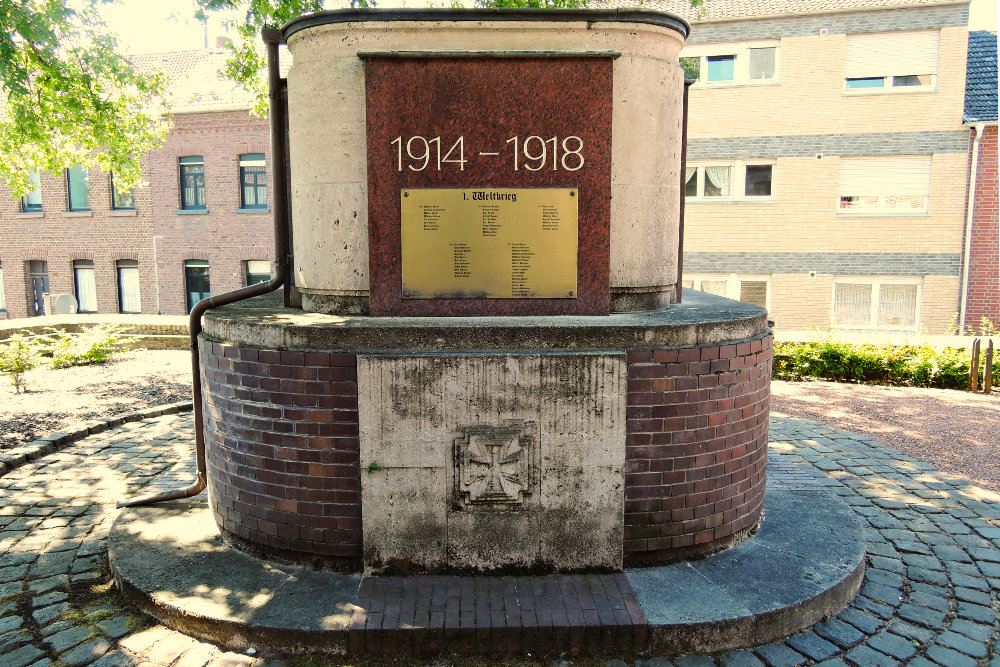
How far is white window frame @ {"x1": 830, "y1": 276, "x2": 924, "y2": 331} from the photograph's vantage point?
17766mm

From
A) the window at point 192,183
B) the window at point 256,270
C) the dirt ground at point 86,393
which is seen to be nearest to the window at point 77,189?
the window at point 192,183

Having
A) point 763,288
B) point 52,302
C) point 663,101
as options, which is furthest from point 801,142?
point 52,302

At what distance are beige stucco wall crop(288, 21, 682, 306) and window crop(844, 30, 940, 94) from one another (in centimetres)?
1600

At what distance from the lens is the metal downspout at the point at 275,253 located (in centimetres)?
477

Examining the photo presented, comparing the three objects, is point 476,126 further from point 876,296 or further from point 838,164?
point 876,296

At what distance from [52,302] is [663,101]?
A: 83.0 ft

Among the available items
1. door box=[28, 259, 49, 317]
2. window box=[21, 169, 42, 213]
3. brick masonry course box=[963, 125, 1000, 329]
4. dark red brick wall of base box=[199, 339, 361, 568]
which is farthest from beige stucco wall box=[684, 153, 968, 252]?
window box=[21, 169, 42, 213]

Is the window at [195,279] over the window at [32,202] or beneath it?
beneath

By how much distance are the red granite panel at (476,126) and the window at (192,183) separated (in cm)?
1997

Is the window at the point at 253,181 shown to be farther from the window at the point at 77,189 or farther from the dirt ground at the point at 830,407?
the dirt ground at the point at 830,407

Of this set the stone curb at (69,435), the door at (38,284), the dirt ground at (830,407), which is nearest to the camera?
the stone curb at (69,435)

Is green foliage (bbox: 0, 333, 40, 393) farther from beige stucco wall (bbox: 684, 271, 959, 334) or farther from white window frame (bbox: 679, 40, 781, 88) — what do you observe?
white window frame (bbox: 679, 40, 781, 88)

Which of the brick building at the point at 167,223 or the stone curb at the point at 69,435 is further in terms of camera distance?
the brick building at the point at 167,223

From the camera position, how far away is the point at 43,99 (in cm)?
1014
